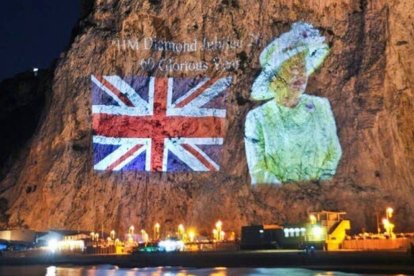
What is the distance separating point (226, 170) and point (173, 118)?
7227 millimetres

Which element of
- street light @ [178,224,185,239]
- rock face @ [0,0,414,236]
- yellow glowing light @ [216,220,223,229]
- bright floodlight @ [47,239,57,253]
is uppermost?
rock face @ [0,0,414,236]

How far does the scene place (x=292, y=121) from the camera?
2190 inches

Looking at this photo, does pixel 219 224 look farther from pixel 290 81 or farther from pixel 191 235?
pixel 290 81

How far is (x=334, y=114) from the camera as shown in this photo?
55.6 m

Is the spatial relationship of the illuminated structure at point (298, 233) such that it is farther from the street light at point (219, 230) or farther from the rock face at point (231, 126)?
the rock face at point (231, 126)

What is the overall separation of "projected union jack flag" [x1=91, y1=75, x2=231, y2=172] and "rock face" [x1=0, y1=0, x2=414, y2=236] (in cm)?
104

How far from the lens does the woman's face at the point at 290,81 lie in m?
56.4

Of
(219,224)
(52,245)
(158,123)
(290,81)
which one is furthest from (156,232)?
(290,81)

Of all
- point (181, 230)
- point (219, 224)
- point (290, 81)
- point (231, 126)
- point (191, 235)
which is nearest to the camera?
point (219, 224)

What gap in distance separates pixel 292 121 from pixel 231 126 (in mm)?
5944

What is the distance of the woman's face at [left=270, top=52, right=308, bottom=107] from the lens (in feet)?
185

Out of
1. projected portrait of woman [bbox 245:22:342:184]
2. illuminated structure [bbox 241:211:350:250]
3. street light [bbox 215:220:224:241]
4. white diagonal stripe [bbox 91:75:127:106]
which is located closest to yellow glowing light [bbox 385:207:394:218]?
illuminated structure [bbox 241:211:350:250]

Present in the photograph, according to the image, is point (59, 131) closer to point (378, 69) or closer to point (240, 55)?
point (240, 55)

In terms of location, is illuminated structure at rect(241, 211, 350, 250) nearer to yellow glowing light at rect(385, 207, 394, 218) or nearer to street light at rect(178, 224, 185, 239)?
yellow glowing light at rect(385, 207, 394, 218)
